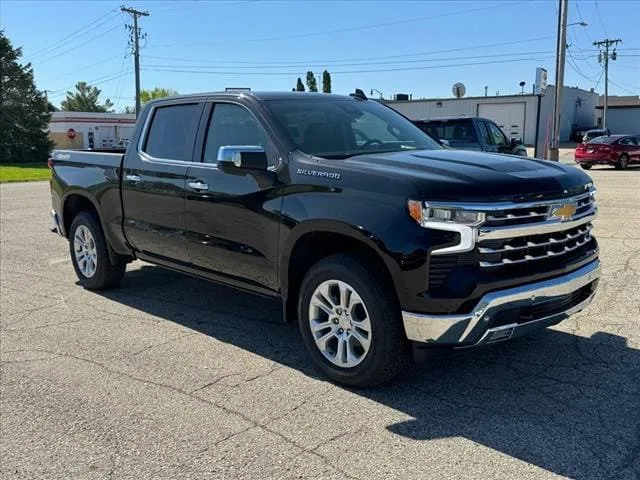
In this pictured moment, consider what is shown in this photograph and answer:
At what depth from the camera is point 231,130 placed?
5.01 m

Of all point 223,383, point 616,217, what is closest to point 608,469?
point 223,383

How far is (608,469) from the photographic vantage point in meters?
3.05

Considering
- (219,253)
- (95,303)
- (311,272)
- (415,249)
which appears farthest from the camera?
(95,303)

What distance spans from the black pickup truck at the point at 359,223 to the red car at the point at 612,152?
73.8 feet

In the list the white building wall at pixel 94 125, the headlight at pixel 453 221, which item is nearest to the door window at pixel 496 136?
the headlight at pixel 453 221

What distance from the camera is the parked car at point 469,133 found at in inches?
529

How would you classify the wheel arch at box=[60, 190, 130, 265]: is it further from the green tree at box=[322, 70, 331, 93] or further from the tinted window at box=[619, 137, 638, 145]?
the green tree at box=[322, 70, 331, 93]

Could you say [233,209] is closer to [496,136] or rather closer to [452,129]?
[452,129]

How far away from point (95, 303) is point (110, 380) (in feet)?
7.16

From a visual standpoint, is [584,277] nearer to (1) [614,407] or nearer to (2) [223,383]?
(1) [614,407]

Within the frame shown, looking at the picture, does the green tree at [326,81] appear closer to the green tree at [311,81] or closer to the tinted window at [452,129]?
the green tree at [311,81]

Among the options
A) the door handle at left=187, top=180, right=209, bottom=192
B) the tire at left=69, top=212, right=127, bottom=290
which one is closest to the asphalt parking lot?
the tire at left=69, top=212, right=127, bottom=290

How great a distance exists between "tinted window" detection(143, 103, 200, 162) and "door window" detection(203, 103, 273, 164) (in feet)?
0.76

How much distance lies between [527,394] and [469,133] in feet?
33.9
